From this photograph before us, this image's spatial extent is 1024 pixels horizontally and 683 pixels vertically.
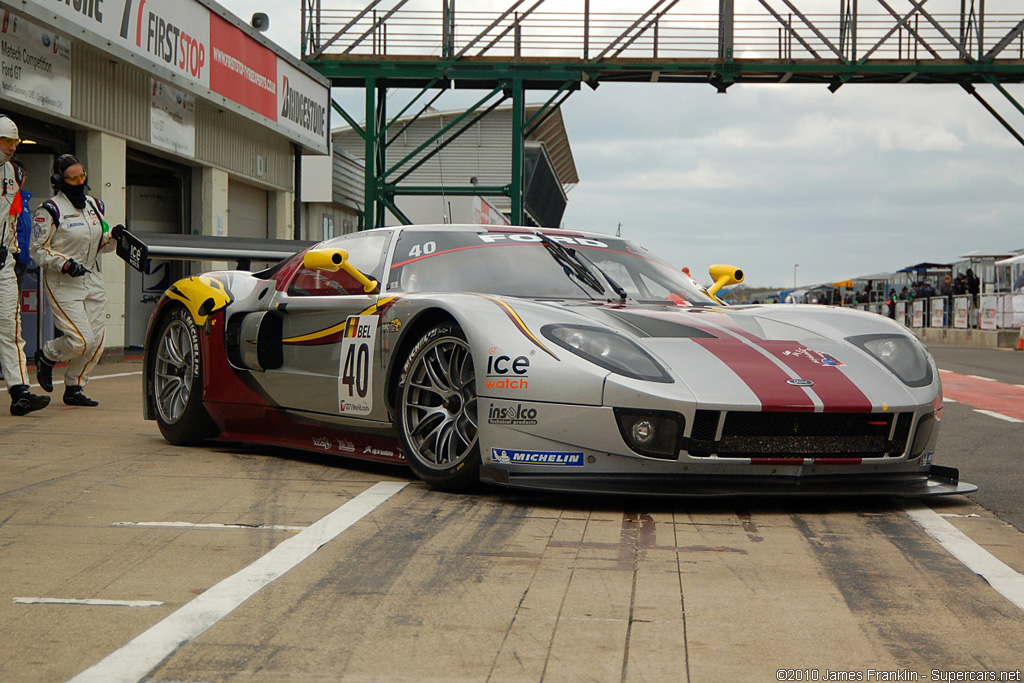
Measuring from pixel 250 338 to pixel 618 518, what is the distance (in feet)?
8.53

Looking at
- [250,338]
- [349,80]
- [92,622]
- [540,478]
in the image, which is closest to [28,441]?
[250,338]

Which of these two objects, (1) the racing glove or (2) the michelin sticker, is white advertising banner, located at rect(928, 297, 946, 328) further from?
(2) the michelin sticker

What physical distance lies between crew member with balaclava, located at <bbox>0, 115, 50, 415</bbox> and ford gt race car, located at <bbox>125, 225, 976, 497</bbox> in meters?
2.29

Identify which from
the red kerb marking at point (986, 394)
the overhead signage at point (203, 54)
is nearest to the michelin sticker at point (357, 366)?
the red kerb marking at point (986, 394)

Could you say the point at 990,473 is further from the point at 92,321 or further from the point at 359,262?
the point at 92,321

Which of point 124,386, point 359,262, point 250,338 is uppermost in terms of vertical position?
point 359,262

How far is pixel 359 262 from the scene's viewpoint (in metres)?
6.27

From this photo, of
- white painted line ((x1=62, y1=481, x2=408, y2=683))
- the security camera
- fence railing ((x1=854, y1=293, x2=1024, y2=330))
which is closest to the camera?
white painted line ((x1=62, y1=481, x2=408, y2=683))

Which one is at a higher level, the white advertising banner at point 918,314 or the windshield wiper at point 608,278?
the windshield wiper at point 608,278

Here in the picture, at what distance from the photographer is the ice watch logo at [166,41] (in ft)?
52.4

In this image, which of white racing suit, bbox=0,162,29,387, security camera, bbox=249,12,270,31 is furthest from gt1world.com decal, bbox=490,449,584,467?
security camera, bbox=249,12,270,31

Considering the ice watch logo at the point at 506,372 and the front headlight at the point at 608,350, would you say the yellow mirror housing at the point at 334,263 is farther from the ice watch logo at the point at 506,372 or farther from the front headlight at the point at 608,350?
the front headlight at the point at 608,350

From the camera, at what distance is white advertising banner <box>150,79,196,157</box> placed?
18.2 meters

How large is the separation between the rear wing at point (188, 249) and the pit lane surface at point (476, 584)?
→ 3.53 meters
